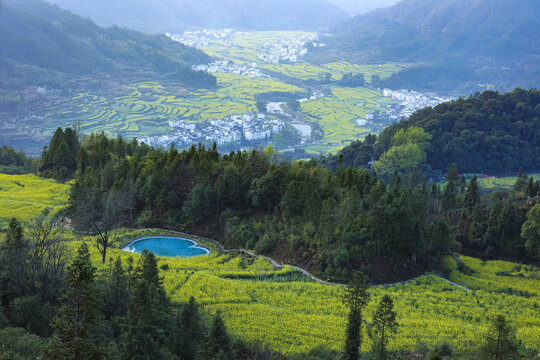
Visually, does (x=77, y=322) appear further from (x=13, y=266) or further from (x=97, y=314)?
(x=13, y=266)

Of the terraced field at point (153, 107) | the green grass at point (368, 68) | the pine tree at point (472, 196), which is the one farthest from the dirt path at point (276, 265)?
the green grass at point (368, 68)

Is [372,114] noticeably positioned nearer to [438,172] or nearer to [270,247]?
[438,172]

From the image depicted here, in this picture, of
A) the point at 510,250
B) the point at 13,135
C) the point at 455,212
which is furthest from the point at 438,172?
the point at 13,135

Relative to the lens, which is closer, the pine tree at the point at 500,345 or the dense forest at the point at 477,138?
the pine tree at the point at 500,345

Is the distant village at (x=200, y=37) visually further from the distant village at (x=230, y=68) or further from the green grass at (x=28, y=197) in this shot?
the green grass at (x=28, y=197)

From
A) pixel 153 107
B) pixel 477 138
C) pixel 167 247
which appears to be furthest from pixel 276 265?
pixel 153 107
